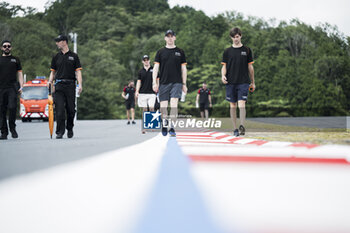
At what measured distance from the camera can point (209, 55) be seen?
71.3 metres

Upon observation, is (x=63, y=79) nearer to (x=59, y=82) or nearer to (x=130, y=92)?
(x=59, y=82)

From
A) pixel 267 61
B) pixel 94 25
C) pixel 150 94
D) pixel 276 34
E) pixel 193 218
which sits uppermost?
pixel 94 25

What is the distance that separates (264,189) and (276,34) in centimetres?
6940

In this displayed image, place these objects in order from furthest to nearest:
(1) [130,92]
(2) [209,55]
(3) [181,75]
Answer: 1. (2) [209,55]
2. (1) [130,92]
3. (3) [181,75]

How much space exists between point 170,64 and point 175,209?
6.90 metres

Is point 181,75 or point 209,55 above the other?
point 209,55

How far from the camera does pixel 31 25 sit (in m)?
73.1

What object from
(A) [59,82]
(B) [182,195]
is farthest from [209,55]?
(B) [182,195]

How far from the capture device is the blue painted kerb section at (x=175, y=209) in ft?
10.1

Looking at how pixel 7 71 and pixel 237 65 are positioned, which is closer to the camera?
pixel 237 65

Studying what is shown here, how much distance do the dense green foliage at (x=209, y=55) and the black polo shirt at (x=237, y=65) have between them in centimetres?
3888

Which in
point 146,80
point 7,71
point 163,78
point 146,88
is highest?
point 7,71

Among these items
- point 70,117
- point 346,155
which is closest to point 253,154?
point 346,155

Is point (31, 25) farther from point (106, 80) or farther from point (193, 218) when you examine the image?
point (193, 218)
